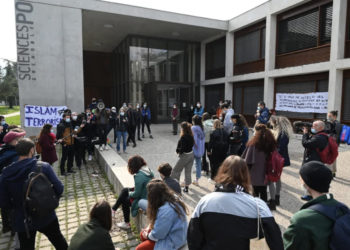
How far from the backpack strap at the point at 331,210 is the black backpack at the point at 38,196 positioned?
8.65 ft

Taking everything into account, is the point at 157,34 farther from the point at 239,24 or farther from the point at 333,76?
the point at 333,76

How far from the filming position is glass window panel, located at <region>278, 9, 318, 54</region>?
11.7 meters

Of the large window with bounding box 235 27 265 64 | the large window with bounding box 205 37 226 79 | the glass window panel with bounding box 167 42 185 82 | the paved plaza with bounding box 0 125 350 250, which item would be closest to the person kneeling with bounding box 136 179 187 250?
the paved plaza with bounding box 0 125 350 250

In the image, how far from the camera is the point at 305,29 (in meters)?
12.1

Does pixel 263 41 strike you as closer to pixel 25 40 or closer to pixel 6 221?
pixel 25 40

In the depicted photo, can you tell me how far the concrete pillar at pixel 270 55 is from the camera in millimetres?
13359

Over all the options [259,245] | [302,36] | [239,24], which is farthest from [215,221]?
[239,24]

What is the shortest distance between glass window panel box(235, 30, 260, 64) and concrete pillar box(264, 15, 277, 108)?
4.21ft

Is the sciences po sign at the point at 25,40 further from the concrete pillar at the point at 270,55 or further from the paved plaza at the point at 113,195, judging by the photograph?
the concrete pillar at the point at 270,55

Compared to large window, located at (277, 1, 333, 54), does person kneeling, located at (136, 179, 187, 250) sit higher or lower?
lower

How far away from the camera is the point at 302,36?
12281 millimetres

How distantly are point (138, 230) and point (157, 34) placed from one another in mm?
16407

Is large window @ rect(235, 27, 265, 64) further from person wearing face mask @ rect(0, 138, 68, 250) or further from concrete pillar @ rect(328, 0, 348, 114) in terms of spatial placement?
person wearing face mask @ rect(0, 138, 68, 250)

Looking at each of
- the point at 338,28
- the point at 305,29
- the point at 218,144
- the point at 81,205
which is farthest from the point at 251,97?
the point at 81,205
